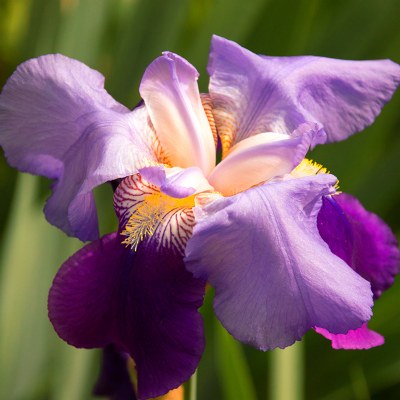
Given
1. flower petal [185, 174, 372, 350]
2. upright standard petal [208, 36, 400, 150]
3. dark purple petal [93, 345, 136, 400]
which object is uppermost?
upright standard petal [208, 36, 400, 150]

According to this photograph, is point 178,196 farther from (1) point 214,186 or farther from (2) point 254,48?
(2) point 254,48

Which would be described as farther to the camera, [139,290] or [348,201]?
[348,201]

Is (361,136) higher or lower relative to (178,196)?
lower

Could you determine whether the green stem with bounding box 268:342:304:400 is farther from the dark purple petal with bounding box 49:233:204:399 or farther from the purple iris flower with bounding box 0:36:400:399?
the dark purple petal with bounding box 49:233:204:399

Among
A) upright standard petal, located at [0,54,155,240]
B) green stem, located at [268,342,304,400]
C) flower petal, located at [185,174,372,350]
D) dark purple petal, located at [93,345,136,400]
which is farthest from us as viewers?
green stem, located at [268,342,304,400]

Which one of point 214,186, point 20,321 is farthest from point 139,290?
point 20,321

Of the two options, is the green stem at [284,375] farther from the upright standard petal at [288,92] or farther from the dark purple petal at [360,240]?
the upright standard petal at [288,92]

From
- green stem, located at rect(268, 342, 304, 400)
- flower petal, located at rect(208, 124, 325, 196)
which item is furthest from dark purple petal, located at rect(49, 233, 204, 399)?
green stem, located at rect(268, 342, 304, 400)
